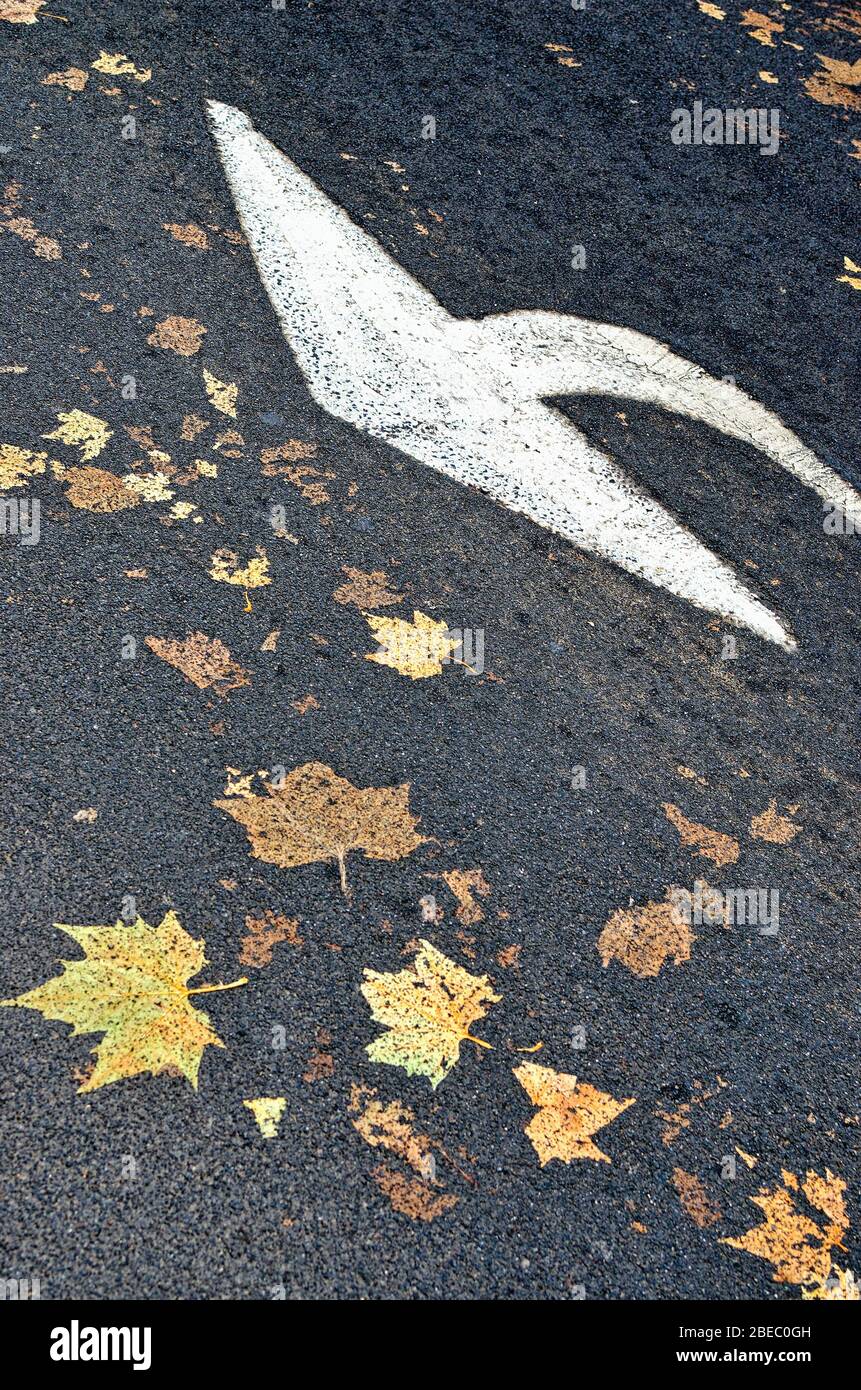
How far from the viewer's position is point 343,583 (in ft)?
9.18

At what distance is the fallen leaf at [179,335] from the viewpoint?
10.5 ft

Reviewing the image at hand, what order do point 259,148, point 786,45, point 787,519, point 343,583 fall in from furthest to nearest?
1. point 786,45
2. point 259,148
3. point 787,519
4. point 343,583

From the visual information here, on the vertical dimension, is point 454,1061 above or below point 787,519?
below

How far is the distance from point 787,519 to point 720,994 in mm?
1685

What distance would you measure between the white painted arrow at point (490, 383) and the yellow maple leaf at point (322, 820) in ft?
3.64

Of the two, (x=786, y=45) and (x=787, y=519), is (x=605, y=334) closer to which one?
(x=787, y=519)

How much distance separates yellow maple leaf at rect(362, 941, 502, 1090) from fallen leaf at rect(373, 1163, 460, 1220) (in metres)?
0.18

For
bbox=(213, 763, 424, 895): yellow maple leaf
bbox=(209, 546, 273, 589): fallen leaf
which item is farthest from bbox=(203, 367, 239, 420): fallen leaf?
bbox=(213, 763, 424, 895): yellow maple leaf

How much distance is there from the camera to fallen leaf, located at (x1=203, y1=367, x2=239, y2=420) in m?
3.11

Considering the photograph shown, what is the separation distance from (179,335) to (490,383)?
959 mm
